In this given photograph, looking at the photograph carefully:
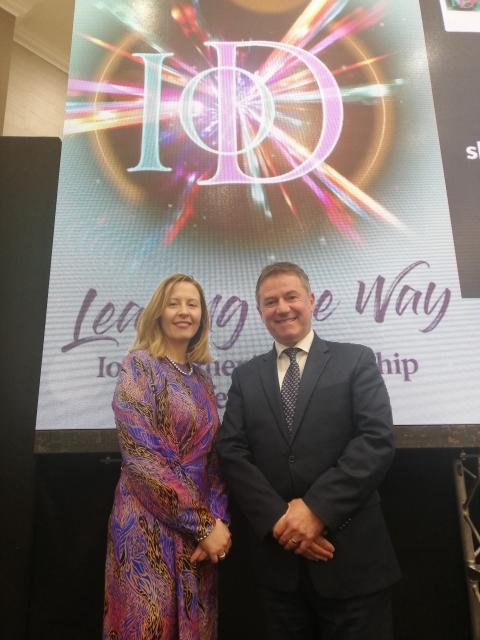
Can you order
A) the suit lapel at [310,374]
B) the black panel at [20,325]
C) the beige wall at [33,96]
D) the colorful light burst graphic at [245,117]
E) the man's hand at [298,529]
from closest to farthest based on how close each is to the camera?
the man's hand at [298,529] → the suit lapel at [310,374] → the black panel at [20,325] → the colorful light burst graphic at [245,117] → the beige wall at [33,96]

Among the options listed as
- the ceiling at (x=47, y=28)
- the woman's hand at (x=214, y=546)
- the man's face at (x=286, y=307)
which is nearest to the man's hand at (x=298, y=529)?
the woman's hand at (x=214, y=546)

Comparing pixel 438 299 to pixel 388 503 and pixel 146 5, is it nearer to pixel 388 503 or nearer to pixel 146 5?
pixel 388 503

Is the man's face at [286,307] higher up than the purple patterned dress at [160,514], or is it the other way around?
the man's face at [286,307]

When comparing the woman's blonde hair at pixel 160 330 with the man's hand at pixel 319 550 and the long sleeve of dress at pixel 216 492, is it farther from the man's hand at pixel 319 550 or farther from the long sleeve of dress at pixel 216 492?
the man's hand at pixel 319 550

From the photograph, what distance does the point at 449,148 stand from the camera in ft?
7.44

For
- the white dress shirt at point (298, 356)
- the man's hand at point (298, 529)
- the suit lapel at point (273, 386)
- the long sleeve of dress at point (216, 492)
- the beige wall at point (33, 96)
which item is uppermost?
the beige wall at point (33, 96)

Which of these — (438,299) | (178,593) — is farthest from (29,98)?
(178,593)

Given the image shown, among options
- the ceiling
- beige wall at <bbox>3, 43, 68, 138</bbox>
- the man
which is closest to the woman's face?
the man

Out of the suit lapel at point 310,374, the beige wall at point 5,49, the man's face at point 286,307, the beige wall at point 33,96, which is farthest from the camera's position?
the beige wall at point 33,96

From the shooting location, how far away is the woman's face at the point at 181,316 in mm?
1582

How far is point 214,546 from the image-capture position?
131cm

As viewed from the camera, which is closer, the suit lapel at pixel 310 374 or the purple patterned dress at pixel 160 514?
the purple patterned dress at pixel 160 514

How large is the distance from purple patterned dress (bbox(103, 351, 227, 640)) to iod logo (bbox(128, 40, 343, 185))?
122 cm

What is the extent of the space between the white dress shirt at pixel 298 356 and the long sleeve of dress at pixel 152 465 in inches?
17.3
